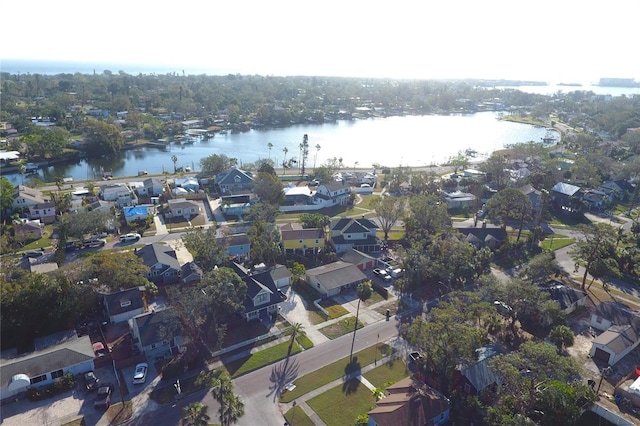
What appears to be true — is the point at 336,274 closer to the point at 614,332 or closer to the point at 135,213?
the point at 614,332

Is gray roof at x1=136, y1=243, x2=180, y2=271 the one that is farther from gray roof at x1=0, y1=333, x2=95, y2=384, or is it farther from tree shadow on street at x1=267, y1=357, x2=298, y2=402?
tree shadow on street at x1=267, y1=357, x2=298, y2=402

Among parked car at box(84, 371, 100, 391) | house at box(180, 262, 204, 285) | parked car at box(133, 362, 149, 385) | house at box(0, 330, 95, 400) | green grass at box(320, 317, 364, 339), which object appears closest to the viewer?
house at box(0, 330, 95, 400)

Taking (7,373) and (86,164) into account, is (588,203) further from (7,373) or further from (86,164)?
(86,164)

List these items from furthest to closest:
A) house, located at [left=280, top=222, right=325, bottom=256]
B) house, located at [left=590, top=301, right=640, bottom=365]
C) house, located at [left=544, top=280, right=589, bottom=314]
Result: house, located at [left=280, top=222, right=325, bottom=256], house, located at [left=544, top=280, right=589, bottom=314], house, located at [left=590, top=301, right=640, bottom=365]

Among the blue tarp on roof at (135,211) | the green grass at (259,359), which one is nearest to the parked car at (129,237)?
the blue tarp on roof at (135,211)

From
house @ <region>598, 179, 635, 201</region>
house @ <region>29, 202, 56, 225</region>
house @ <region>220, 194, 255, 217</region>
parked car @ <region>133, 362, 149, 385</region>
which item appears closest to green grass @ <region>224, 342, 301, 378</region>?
parked car @ <region>133, 362, 149, 385</region>

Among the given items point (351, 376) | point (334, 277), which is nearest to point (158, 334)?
point (351, 376)

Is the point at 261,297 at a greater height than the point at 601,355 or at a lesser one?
greater
